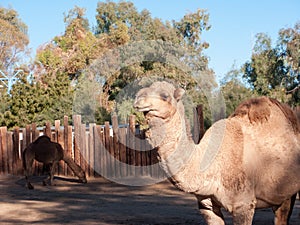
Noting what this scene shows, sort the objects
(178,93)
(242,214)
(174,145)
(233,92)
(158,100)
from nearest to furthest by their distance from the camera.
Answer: (158,100), (178,93), (174,145), (242,214), (233,92)

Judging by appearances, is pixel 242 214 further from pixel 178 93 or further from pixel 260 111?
pixel 178 93

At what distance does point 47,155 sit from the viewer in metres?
16.0

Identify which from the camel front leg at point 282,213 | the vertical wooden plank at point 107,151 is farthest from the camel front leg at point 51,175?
the camel front leg at point 282,213

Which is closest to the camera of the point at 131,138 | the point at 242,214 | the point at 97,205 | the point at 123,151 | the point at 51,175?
the point at 242,214

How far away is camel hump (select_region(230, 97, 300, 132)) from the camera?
5.61 meters

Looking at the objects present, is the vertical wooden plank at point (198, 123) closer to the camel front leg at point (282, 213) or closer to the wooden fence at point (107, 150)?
the wooden fence at point (107, 150)

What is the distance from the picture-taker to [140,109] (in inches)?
156

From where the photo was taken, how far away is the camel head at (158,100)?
3.97m

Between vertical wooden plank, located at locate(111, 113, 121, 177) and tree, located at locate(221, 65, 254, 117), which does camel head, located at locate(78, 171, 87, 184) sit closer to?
vertical wooden plank, located at locate(111, 113, 121, 177)

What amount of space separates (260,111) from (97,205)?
6.93 meters

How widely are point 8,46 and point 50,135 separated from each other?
37546 millimetres

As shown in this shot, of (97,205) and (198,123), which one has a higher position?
(198,123)

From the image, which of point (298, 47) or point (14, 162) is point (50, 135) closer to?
point (14, 162)

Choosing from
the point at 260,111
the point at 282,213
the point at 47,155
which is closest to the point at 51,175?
the point at 47,155
